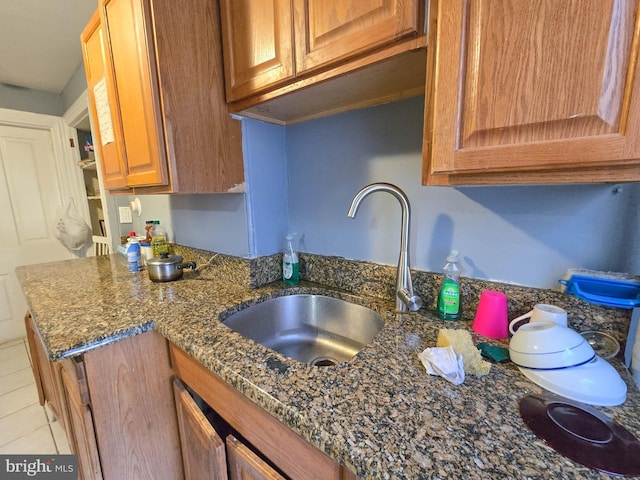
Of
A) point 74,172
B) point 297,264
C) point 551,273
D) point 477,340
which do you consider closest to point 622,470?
point 477,340

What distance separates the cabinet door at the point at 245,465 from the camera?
0.54 m

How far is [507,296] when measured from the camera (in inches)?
29.1

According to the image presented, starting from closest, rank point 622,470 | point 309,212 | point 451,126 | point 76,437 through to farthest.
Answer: point 622,470 < point 451,126 < point 76,437 < point 309,212

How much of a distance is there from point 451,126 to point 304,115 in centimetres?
70

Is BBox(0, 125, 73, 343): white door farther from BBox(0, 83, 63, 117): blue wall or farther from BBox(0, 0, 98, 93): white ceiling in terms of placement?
BBox(0, 0, 98, 93): white ceiling

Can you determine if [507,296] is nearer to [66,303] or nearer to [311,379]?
[311,379]

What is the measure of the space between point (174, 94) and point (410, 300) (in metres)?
1.04

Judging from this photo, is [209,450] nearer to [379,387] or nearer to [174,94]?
[379,387]

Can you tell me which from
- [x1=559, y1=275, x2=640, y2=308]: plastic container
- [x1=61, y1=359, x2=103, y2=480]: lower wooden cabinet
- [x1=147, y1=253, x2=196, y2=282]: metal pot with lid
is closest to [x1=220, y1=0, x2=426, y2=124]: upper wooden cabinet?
[x1=559, y1=275, x2=640, y2=308]: plastic container

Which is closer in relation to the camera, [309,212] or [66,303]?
[66,303]

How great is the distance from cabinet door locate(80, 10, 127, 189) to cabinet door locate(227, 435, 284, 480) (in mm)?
1155

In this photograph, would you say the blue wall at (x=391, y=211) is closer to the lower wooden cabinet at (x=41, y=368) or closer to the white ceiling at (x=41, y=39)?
the lower wooden cabinet at (x=41, y=368)

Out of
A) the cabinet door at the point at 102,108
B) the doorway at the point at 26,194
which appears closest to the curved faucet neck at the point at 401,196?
the cabinet door at the point at 102,108

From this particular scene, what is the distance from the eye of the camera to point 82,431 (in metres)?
0.81
